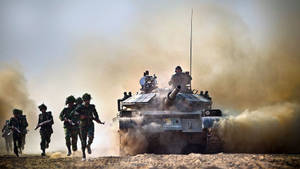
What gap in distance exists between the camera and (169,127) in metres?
14.4

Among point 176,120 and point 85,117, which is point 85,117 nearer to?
point 85,117

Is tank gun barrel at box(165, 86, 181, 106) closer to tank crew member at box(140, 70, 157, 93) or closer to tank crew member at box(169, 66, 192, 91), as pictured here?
tank crew member at box(169, 66, 192, 91)

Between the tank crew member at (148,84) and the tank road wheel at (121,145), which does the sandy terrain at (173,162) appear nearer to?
the tank road wheel at (121,145)

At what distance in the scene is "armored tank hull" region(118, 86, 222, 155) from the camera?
14.4 m

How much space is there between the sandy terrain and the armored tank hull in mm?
1851

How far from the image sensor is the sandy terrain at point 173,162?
1051 cm

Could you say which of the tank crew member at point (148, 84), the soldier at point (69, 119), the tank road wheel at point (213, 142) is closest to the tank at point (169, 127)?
the tank road wheel at point (213, 142)

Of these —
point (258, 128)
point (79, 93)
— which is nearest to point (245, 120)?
point (258, 128)

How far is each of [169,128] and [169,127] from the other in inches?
1.7

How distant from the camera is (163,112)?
14.9 metres

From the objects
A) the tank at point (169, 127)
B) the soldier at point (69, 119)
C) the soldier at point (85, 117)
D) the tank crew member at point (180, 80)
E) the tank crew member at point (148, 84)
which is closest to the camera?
the soldier at point (85, 117)

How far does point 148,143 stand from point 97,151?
348 centimetres

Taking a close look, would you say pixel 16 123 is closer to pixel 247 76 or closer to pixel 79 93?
pixel 247 76

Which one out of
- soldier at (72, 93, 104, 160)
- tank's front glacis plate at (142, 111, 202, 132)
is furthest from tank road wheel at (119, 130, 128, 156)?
soldier at (72, 93, 104, 160)
